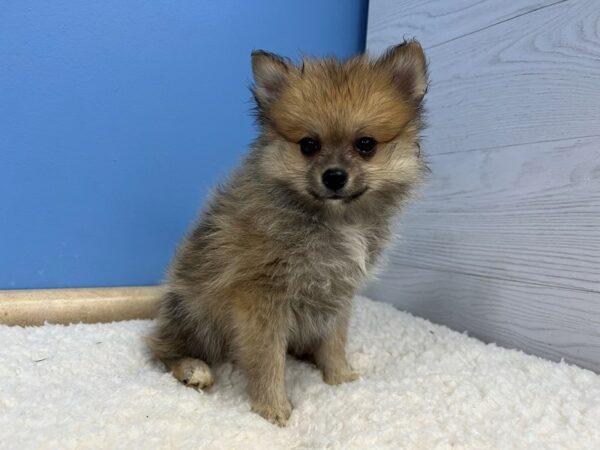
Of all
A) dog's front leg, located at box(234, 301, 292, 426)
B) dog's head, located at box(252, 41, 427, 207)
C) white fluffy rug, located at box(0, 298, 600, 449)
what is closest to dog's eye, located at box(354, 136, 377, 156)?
dog's head, located at box(252, 41, 427, 207)

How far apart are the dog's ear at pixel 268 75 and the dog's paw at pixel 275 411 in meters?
0.79

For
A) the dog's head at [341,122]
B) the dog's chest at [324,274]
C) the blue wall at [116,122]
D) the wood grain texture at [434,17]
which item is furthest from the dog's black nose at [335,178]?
the wood grain texture at [434,17]

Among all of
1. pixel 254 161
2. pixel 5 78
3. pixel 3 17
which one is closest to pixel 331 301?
pixel 254 161

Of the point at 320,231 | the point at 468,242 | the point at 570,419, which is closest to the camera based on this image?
the point at 570,419

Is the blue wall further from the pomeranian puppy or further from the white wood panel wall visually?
the white wood panel wall

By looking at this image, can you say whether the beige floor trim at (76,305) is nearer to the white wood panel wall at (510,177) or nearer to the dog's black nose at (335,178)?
the dog's black nose at (335,178)

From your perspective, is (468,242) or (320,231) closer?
(320,231)

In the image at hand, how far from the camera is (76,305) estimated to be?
1.77m

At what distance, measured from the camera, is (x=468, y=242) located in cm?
177

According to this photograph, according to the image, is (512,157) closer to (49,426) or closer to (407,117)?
(407,117)

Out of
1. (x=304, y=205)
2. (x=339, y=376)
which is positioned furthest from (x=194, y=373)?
(x=304, y=205)

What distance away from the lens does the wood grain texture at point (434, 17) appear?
164cm

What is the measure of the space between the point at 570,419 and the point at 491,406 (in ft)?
0.56

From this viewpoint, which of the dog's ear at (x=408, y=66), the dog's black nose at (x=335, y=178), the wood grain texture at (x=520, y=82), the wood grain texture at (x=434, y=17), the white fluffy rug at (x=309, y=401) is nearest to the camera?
the white fluffy rug at (x=309, y=401)
